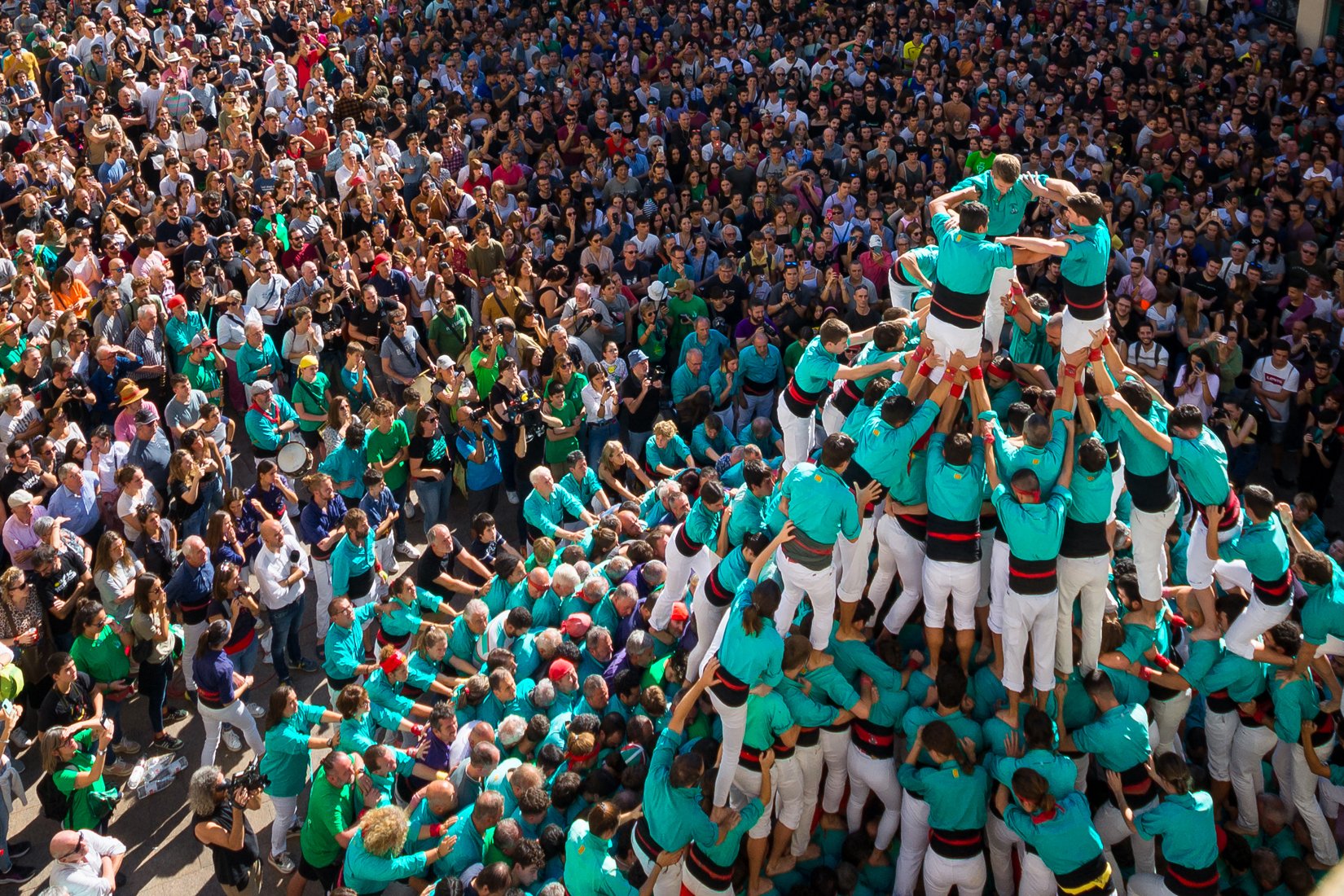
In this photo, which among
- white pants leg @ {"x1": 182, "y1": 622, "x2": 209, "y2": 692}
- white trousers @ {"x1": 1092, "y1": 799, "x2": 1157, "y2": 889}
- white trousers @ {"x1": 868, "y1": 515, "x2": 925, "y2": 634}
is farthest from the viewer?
white pants leg @ {"x1": 182, "y1": 622, "x2": 209, "y2": 692}

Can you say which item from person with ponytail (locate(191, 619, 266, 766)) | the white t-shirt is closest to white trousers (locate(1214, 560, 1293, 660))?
the white t-shirt

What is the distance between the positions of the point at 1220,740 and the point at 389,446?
6.76m

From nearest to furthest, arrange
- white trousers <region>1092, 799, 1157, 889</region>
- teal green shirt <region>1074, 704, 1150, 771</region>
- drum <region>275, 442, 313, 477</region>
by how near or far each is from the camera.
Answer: teal green shirt <region>1074, 704, 1150, 771</region> → white trousers <region>1092, 799, 1157, 889</region> → drum <region>275, 442, 313, 477</region>

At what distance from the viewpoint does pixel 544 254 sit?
44.1ft

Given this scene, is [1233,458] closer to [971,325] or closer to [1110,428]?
[1110,428]

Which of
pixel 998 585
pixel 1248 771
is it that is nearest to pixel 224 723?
pixel 998 585

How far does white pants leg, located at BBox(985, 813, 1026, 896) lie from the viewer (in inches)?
268

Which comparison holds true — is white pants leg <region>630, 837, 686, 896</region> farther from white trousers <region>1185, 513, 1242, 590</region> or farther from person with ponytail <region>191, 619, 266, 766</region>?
white trousers <region>1185, 513, 1242, 590</region>

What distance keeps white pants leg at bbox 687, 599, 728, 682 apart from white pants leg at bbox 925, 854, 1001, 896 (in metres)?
1.75

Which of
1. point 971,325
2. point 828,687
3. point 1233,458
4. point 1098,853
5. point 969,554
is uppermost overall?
point 971,325

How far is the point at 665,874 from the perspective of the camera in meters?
6.64

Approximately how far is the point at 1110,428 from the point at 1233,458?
4.63m

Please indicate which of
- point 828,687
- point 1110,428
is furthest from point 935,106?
point 828,687

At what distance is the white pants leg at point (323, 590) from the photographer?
950 cm
